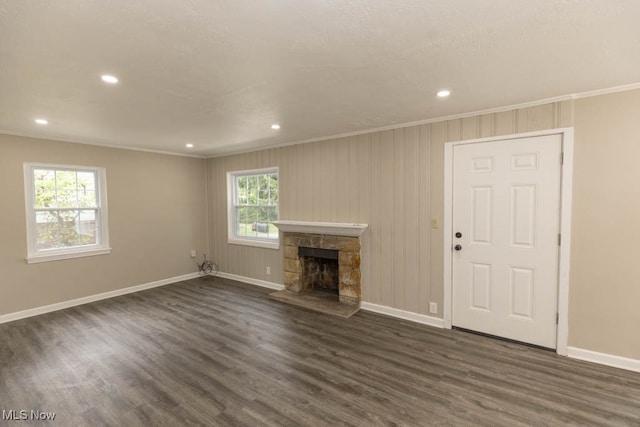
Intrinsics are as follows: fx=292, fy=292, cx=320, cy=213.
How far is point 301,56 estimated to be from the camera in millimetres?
1900

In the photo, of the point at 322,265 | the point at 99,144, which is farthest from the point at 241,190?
the point at 99,144

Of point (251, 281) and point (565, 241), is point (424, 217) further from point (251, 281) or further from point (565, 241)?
point (251, 281)

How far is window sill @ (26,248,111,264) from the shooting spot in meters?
3.93

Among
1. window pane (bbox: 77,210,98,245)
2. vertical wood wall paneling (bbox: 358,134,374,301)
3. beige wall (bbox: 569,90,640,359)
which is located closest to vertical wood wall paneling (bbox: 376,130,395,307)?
vertical wood wall paneling (bbox: 358,134,374,301)

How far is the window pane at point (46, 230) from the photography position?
403 centimetres

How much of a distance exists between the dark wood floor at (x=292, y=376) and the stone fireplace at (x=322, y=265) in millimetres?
525

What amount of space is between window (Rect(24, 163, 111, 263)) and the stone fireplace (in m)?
2.83

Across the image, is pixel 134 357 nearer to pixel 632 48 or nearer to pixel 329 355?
pixel 329 355

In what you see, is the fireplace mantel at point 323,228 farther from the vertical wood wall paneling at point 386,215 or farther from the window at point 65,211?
the window at point 65,211

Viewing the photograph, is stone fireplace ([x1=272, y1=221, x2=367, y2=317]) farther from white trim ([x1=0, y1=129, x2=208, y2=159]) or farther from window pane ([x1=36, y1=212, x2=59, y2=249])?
window pane ([x1=36, y1=212, x2=59, y2=249])

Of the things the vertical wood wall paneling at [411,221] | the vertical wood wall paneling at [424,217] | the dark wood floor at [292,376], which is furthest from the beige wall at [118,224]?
the vertical wood wall paneling at [424,217]

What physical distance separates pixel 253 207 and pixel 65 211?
2.74 meters

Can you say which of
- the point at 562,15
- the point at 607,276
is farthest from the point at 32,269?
the point at 607,276

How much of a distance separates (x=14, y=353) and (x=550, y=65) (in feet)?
17.4
